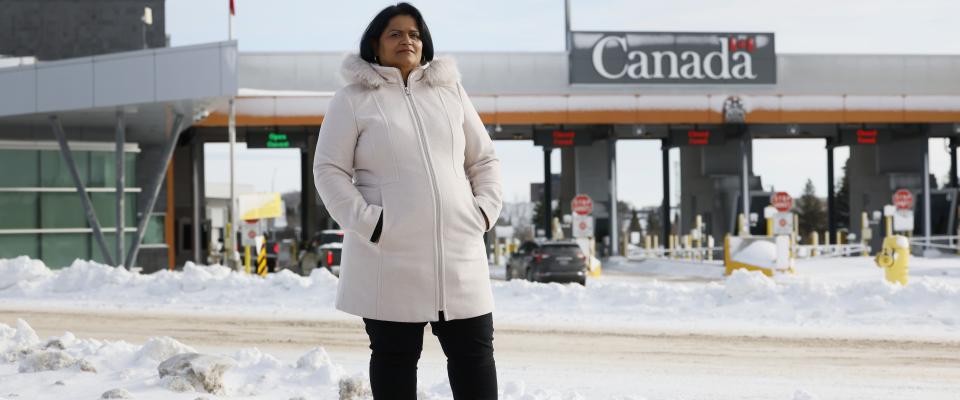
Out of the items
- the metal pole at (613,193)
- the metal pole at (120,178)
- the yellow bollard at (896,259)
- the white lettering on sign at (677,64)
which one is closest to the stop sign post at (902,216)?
the white lettering on sign at (677,64)

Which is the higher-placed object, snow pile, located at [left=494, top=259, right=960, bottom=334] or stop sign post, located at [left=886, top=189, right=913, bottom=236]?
stop sign post, located at [left=886, top=189, right=913, bottom=236]

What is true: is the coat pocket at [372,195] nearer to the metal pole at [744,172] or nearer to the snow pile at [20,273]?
the snow pile at [20,273]

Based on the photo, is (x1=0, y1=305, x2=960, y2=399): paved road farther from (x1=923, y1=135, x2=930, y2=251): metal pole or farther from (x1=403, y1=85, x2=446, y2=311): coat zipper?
(x1=923, y1=135, x2=930, y2=251): metal pole

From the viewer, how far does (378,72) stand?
4070 millimetres

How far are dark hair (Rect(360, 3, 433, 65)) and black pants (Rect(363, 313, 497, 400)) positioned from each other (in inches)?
38.9

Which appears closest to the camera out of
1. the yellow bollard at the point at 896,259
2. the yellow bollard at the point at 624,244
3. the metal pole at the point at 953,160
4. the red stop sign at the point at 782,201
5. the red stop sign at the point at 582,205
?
the yellow bollard at the point at 896,259

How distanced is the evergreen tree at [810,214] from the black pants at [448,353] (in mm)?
85805

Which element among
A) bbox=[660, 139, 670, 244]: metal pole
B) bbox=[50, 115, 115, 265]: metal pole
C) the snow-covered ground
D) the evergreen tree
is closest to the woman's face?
the snow-covered ground

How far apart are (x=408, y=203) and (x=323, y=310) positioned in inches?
480

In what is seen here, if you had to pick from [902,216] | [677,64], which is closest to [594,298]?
[902,216]

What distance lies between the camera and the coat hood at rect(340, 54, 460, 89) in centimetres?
405

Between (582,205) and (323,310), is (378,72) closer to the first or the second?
(323,310)

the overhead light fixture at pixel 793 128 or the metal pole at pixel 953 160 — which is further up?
the overhead light fixture at pixel 793 128

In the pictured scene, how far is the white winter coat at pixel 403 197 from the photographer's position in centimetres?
390
